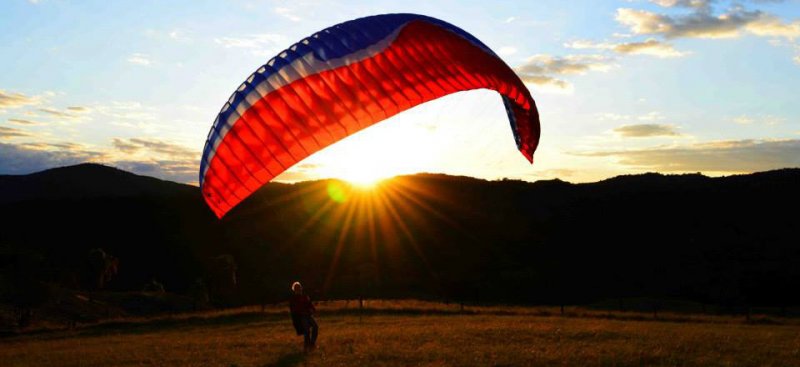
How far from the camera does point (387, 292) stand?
81.9m

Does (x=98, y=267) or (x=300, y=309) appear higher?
(x=98, y=267)

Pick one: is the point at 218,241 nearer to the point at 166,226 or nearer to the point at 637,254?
the point at 166,226

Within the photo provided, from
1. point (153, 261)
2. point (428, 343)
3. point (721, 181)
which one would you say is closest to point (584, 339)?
point (428, 343)

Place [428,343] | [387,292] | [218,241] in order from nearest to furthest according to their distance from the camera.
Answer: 1. [428,343]
2. [387,292]
3. [218,241]

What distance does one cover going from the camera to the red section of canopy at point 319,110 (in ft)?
40.7

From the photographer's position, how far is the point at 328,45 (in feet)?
41.6

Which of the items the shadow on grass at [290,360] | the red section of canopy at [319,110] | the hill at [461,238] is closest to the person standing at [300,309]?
the shadow on grass at [290,360]

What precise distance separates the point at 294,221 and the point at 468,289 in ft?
106

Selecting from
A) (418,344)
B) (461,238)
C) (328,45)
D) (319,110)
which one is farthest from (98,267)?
(328,45)

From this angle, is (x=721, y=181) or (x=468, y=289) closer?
(x=468, y=289)

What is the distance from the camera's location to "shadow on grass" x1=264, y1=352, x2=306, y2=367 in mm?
14766

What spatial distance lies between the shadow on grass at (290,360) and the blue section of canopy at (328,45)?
4787 millimetres

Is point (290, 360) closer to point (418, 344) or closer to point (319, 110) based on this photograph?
point (418, 344)

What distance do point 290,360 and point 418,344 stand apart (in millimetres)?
4034
